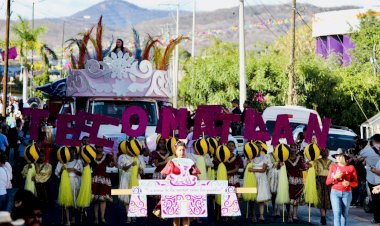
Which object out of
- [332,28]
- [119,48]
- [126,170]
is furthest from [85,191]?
[332,28]

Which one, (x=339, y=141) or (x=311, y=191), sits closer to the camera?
(x=311, y=191)

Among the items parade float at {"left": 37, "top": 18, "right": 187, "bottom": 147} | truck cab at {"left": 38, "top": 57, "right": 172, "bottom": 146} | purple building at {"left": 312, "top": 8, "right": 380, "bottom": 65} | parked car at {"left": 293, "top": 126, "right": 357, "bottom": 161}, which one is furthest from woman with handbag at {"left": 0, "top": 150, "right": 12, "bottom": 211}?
purple building at {"left": 312, "top": 8, "right": 380, "bottom": 65}

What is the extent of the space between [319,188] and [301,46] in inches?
2577

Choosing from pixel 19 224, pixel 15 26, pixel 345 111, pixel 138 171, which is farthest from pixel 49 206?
→ pixel 15 26

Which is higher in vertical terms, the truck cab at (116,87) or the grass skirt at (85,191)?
the truck cab at (116,87)

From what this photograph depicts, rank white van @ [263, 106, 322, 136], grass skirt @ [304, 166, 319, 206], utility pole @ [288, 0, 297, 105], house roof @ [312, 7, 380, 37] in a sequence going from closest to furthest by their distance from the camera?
grass skirt @ [304, 166, 319, 206] → white van @ [263, 106, 322, 136] → utility pole @ [288, 0, 297, 105] → house roof @ [312, 7, 380, 37]

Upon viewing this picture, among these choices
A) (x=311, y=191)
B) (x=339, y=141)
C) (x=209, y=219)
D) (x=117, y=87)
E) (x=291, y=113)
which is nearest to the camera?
(x=311, y=191)

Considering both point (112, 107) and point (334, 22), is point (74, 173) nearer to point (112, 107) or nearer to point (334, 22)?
point (112, 107)

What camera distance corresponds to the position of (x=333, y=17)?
76.8 meters

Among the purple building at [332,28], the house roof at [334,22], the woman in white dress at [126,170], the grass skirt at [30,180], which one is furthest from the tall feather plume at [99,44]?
the house roof at [334,22]

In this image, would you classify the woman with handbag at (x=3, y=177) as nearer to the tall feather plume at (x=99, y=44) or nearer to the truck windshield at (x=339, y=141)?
the tall feather plume at (x=99, y=44)

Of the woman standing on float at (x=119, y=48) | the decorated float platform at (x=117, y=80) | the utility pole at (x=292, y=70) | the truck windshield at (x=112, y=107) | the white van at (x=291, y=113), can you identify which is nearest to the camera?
the decorated float platform at (x=117, y=80)

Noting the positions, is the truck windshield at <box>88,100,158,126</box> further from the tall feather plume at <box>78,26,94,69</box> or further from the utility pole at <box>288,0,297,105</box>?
the utility pole at <box>288,0,297,105</box>

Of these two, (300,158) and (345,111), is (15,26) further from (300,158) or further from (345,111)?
(300,158)
